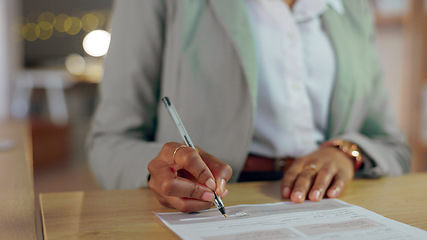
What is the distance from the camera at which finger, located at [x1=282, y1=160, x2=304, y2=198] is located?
1.91 feet

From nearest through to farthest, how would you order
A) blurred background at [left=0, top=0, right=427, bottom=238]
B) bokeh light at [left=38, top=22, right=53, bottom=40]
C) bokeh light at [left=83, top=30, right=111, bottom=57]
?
blurred background at [left=0, top=0, right=427, bottom=238] → bokeh light at [left=38, top=22, right=53, bottom=40] → bokeh light at [left=83, top=30, right=111, bottom=57]

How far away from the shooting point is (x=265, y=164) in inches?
33.2

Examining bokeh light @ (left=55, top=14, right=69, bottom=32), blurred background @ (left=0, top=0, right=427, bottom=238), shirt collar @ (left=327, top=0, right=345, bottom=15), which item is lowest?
blurred background @ (left=0, top=0, right=427, bottom=238)

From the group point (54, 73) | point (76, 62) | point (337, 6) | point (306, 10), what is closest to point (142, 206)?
point (306, 10)

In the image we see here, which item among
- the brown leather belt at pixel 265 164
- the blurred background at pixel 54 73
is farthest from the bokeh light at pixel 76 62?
the brown leather belt at pixel 265 164

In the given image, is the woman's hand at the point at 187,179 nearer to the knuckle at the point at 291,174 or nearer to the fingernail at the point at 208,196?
the fingernail at the point at 208,196

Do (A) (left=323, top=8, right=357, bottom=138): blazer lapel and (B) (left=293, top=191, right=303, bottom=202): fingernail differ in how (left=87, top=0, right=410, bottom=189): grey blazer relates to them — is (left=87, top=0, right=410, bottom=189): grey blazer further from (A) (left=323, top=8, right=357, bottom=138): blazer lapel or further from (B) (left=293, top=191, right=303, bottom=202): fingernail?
(B) (left=293, top=191, right=303, bottom=202): fingernail

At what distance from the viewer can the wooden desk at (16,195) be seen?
43 cm

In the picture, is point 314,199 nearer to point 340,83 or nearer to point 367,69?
point 340,83

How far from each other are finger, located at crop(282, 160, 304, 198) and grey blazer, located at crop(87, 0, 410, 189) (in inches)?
5.2

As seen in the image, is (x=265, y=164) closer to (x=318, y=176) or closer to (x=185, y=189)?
(x=318, y=176)

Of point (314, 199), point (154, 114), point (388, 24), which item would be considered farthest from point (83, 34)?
point (314, 199)

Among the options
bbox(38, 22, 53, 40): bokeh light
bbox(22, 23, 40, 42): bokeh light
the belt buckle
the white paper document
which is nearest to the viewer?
the white paper document

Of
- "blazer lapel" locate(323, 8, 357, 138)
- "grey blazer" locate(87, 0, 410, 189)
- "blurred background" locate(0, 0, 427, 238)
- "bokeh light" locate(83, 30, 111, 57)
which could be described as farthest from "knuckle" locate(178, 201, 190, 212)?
"bokeh light" locate(83, 30, 111, 57)
